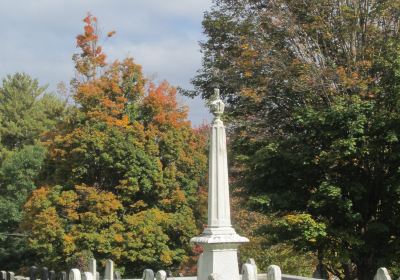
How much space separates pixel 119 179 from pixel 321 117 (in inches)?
513

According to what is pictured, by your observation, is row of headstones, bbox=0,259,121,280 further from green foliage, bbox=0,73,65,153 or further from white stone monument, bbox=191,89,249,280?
green foliage, bbox=0,73,65,153

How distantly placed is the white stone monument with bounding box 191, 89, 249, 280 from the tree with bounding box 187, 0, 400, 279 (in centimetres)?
496

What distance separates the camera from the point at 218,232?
40.8ft

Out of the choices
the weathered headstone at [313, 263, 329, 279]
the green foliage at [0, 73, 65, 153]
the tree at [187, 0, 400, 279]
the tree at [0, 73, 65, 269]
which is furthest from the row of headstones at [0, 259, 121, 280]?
the green foliage at [0, 73, 65, 153]

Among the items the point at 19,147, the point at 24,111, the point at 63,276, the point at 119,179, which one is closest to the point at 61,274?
the point at 63,276

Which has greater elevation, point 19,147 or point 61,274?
point 19,147

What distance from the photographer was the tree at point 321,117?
1736 cm

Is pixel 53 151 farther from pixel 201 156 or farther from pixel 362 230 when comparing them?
pixel 362 230

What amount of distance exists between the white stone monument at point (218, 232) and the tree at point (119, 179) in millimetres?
13738

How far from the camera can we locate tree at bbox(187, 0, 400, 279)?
17.4m

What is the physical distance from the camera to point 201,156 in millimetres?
31250

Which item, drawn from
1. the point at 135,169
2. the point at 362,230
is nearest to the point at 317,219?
the point at 362,230

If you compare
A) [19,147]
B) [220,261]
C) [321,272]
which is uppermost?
[19,147]

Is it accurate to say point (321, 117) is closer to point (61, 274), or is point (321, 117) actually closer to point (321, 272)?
point (321, 272)
